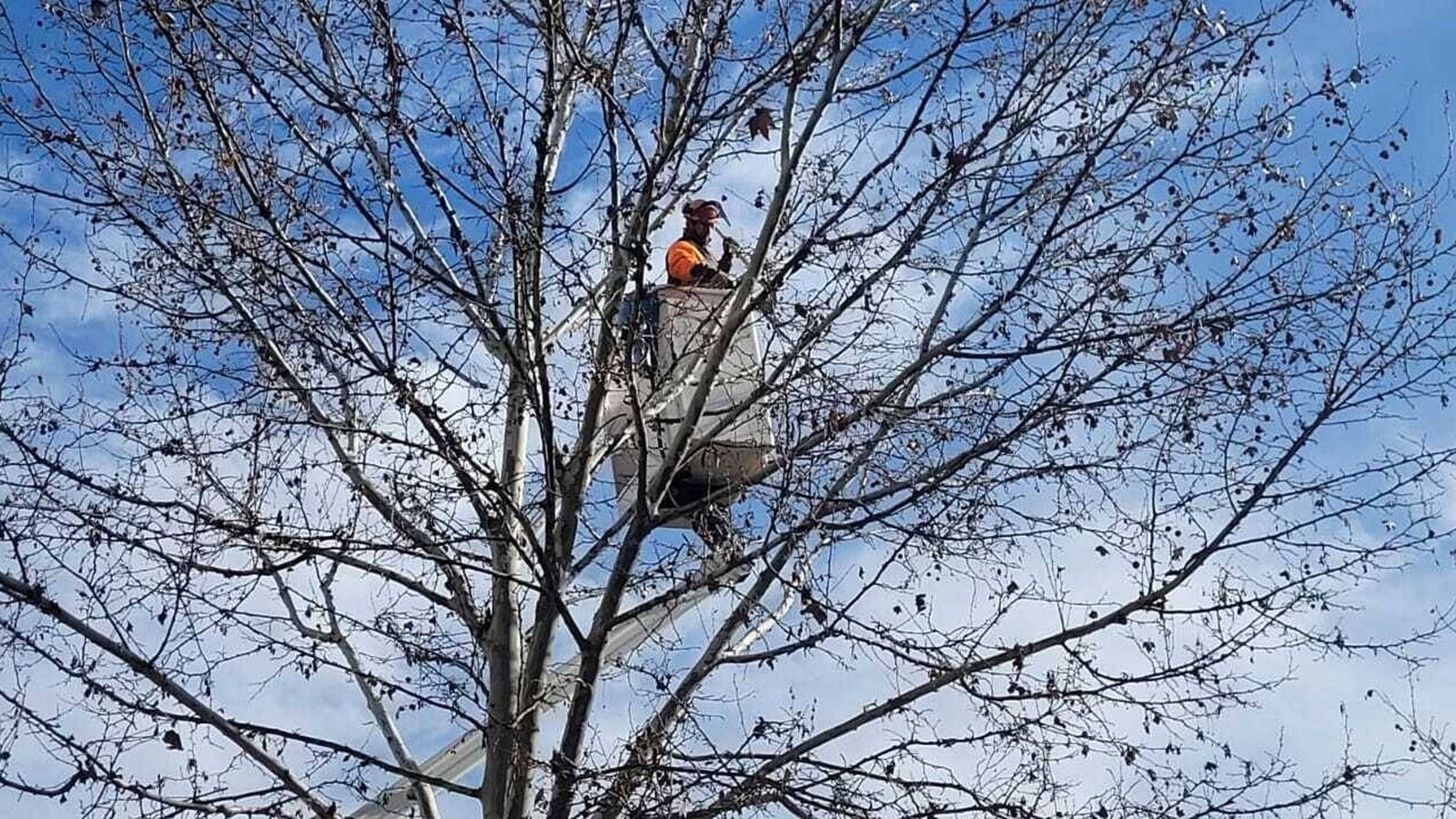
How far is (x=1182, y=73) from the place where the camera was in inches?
294

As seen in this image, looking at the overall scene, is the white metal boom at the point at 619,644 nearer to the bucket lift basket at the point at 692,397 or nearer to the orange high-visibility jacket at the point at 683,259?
the bucket lift basket at the point at 692,397

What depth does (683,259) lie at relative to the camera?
8.65 metres

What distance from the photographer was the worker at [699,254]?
8.12m

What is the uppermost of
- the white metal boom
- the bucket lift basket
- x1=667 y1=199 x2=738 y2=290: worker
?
x1=667 y1=199 x2=738 y2=290: worker

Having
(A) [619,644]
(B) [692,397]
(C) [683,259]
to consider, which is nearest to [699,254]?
(C) [683,259]

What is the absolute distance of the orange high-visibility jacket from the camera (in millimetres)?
8539

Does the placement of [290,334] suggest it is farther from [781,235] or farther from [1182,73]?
[1182,73]

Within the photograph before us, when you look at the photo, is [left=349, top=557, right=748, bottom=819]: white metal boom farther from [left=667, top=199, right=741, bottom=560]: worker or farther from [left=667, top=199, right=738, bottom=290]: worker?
[left=667, top=199, right=738, bottom=290]: worker

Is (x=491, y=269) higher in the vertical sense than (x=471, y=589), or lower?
higher

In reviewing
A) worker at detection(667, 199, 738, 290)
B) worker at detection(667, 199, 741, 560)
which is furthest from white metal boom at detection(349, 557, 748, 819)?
worker at detection(667, 199, 738, 290)

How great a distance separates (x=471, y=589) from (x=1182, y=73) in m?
3.48

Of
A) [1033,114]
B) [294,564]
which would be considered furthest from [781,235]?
[294,564]

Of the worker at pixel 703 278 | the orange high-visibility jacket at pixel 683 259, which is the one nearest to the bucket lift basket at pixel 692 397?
the worker at pixel 703 278

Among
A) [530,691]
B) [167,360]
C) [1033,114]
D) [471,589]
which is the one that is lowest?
[530,691]
